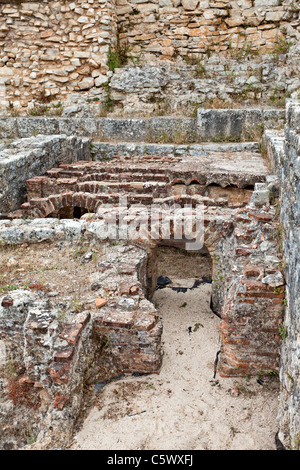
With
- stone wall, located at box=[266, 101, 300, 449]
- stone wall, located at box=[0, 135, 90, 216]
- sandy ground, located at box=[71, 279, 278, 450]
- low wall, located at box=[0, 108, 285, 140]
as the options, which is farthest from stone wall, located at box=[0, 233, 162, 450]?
low wall, located at box=[0, 108, 285, 140]

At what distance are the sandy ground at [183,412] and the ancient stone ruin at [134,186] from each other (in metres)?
0.15

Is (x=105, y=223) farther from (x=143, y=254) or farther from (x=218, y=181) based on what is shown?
(x=218, y=181)

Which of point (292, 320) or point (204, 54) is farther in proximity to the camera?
point (204, 54)

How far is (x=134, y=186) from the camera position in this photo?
621cm

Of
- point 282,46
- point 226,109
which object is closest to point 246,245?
point 226,109

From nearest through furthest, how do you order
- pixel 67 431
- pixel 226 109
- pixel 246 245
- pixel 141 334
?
pixel 67 431 → pixel 141 334 → pixel 246 245 → pixel 226 109

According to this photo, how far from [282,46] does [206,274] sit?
688cm

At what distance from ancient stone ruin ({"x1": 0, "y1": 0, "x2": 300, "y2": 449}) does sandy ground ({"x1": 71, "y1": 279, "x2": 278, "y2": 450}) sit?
0.49ft

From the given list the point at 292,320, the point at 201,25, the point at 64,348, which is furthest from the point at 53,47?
the point at 292,320

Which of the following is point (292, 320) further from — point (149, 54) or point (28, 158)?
point (149, 54)

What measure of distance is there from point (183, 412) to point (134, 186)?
147 inches

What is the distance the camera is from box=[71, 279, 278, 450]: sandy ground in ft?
9.90

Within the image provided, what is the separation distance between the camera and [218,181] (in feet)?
21.7

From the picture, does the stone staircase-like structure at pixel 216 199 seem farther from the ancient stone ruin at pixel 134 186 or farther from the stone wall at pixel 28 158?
the stone wall at pixel 28 158
